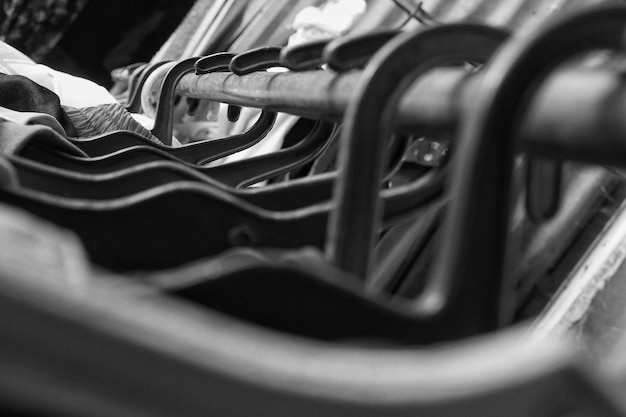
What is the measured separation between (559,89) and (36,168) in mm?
320

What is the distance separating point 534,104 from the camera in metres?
0.34

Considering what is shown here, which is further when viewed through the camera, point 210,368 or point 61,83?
point 61,83

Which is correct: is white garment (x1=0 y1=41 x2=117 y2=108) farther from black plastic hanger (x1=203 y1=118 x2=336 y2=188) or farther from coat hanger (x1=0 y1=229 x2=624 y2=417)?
coat hanger (x1=0 y1=229 x2=624 y2=417)

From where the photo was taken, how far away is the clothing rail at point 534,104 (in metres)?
0.32

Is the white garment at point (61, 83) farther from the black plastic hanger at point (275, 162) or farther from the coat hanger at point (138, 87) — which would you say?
the black plastic hanger at point (275, 162)

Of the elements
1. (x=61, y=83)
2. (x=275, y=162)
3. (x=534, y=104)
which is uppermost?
(x=534, y=104)

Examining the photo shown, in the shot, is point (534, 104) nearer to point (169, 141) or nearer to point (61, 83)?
point (169, 141)

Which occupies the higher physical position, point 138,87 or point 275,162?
point 275,162

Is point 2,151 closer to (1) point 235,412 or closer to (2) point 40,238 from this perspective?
(2) point 40,238

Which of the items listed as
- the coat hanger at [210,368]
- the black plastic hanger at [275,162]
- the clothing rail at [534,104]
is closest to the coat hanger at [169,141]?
the black plastic hanger at [275,162]

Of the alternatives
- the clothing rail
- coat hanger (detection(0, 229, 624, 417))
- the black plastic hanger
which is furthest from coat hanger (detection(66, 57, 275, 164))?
coat hanger (detection(0, 229, 624, 417))

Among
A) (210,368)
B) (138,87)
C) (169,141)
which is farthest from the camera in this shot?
(138,87)

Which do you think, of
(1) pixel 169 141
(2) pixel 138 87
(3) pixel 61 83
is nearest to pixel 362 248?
(1) pixel 169 141

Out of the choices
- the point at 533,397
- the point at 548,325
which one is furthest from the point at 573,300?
the point at 533,397
